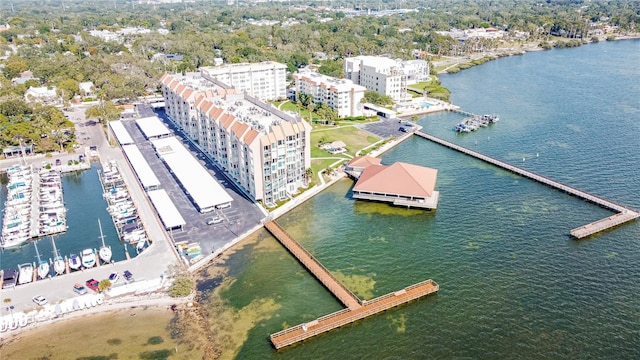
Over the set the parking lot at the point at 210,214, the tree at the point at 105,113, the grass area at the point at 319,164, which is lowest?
the parking lot at the point at 210,214

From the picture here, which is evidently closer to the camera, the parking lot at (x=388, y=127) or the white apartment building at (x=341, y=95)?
the parking lot at (x=388, y=127)

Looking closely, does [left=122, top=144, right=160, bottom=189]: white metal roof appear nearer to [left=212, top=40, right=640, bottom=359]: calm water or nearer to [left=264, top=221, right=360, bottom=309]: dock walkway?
[left=264, top=221, right=360, bottom=309]: dock walkway

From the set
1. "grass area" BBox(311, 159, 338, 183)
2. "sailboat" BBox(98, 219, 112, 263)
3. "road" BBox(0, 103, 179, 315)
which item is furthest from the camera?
"grass area" BBox(311, 159, 338, 183)

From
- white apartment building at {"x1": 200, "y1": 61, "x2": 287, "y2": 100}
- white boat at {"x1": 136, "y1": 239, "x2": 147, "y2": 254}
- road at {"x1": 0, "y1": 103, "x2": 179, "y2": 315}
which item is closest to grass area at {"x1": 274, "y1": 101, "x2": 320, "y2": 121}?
white apartment building at {"x1": 200, "y1": 61, "x2": 287, "y2": 100}

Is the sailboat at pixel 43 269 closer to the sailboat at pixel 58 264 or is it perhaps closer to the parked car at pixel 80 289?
the sailboat at pixel 58 264

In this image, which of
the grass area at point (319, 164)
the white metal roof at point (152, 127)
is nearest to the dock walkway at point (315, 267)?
the grass area at point (319, 164)

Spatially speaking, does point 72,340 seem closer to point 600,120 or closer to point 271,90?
point 271,90
